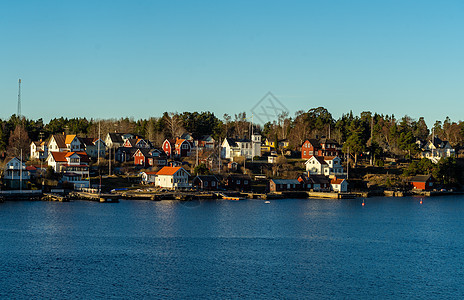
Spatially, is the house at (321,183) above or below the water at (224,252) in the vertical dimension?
above

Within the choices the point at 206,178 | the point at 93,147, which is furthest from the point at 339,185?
the point at 93,147

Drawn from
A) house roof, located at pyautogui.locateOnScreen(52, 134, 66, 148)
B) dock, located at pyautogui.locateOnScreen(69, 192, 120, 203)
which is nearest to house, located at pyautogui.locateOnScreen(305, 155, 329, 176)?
dock, located at pyautogui.locateOnScreen(69, 192, 120, 203)

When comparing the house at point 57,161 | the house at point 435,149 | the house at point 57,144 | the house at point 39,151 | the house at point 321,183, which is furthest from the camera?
the house at point 435,149

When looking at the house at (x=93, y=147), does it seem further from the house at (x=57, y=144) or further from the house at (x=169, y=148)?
the house at (x=169, y=148)

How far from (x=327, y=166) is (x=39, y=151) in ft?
174

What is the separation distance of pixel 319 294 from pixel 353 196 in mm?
55595

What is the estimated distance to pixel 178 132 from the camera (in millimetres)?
128000

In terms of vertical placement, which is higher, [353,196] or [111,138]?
[111,138]

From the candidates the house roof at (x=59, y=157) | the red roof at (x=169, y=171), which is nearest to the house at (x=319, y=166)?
the red roof at (x=169, y=171)

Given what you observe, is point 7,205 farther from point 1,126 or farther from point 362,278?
point 1,126

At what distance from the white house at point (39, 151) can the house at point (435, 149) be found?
79389mm

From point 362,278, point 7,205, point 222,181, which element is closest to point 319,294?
point 362,278

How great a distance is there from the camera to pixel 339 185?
3597 inches

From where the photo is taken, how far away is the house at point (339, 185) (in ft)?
300
